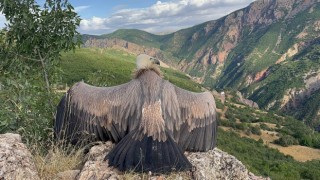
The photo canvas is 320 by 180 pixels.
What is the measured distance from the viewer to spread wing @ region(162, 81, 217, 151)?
17.4ft

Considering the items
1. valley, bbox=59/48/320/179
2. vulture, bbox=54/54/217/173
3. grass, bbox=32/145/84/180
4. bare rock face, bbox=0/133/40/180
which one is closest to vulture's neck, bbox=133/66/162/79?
vulture, bbox=54/54/217/173

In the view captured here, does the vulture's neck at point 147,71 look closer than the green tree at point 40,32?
Yes

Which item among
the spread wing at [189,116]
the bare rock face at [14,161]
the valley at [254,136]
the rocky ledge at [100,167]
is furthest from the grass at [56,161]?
the valley at [254,136]

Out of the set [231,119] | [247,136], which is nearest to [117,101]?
[247,136]

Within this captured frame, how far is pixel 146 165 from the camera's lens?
4410 mm

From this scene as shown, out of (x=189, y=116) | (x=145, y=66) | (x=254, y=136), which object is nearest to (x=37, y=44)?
(x=145, y=66)

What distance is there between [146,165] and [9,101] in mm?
3268

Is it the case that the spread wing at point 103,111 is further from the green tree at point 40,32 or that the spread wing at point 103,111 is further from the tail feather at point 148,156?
the green tree at point 40,32

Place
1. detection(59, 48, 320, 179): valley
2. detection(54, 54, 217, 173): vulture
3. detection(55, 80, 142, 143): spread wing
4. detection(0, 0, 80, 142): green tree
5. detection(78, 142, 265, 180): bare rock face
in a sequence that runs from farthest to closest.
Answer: detection(59, 48, 320, 179): valley
detection(0, 0, 80, 142): green tree
detection(55, 80, 142, 143): spread wing
detection(54, 54, 217, 173): vulture
detection(78, 142, 265, 180): bare rock face

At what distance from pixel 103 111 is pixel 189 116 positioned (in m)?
1.24

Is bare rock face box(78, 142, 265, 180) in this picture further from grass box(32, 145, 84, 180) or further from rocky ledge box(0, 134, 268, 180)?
grass box(32, 145, 84, 180)

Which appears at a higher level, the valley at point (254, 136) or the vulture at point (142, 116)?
the vulture at point (142, 116)

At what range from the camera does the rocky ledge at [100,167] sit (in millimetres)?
4043

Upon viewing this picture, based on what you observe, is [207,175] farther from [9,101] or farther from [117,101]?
[9,101]
